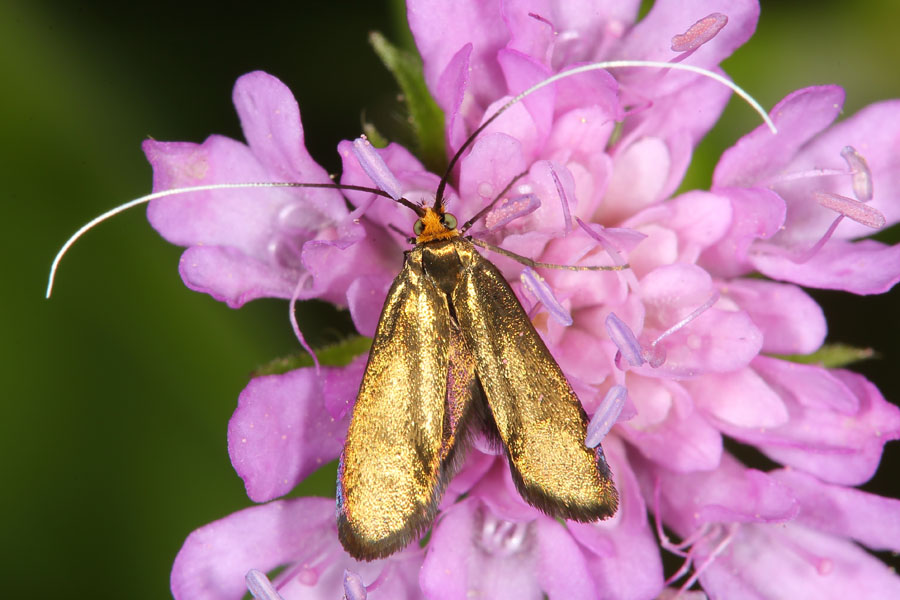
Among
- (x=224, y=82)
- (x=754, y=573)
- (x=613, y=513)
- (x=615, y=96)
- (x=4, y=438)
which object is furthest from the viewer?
(x=224, y=82)

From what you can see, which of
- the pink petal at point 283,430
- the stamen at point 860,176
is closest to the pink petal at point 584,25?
the stamen at point 860,176

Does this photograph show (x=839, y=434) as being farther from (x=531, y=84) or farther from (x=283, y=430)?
(x=283, y=430)

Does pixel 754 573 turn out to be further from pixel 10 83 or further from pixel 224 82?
pixel 10 83

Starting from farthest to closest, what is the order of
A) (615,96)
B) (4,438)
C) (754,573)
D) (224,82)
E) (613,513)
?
(224,82) < (4,438) < (754,573) < (615,96) < (613,513)

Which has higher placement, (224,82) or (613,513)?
(224,82)

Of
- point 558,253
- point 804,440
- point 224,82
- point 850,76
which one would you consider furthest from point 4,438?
point 850,76

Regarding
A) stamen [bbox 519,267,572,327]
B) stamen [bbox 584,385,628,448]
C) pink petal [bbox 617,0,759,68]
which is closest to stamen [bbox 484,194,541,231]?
stamen [bbox 519,267,572,327]

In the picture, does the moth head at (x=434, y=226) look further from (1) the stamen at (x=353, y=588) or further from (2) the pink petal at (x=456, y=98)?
(1) the stamen at (x=353, y=588)
